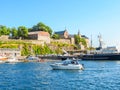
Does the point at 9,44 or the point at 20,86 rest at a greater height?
the point at 9,44

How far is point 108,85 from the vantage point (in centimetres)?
5669

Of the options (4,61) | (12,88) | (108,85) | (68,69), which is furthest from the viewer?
(4,61)

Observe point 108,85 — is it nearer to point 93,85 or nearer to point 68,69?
point 93,85

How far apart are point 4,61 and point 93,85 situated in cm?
9294

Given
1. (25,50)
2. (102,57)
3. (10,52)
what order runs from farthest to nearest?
(25,50), (102,57), (10,52)

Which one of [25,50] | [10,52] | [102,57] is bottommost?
[102,57]

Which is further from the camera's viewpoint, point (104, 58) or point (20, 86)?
point (104, 58)

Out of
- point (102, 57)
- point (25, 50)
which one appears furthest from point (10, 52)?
point (102, 57)

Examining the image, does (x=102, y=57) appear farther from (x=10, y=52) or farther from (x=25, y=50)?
(x=10, y=52)

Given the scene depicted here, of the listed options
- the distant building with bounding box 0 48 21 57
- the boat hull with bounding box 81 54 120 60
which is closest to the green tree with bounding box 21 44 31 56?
the distant building with bounding box 0 48 21 57

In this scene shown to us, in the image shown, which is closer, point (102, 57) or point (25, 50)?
point (102, 57)

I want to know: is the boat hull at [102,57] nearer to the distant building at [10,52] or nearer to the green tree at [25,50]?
the green tree at [25,50]

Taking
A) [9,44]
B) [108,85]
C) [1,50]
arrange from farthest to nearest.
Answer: [9,44] → [1,50] → [108,85]

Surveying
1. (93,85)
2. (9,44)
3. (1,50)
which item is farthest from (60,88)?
(9,44)
